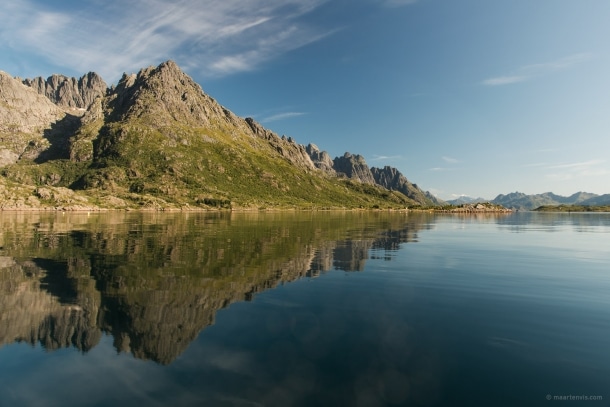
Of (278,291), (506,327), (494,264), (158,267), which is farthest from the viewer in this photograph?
(494,264)

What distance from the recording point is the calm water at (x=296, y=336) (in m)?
13.9

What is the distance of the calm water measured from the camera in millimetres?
13930

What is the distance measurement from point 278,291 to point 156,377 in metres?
14.7

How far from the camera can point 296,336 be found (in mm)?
19438

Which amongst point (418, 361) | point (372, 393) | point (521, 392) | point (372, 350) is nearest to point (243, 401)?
point (372, 393)

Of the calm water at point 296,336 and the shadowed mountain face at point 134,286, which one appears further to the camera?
the shadowed mountain face at point 134,286

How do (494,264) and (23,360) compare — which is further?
(494,264)

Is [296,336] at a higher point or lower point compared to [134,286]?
lower

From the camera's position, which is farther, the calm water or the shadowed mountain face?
the shadowed mountain face

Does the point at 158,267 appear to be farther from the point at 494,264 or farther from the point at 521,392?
the point at 494,264

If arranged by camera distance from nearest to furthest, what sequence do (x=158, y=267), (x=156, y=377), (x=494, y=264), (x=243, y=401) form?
(x=243, y=401) → (x=156, y=377) → (x=158, y=267) → (x=494, y=264)

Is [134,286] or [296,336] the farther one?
[134,286]

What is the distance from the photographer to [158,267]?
121 feet

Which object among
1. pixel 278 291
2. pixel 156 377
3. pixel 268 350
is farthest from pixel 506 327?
pixel 156 377
